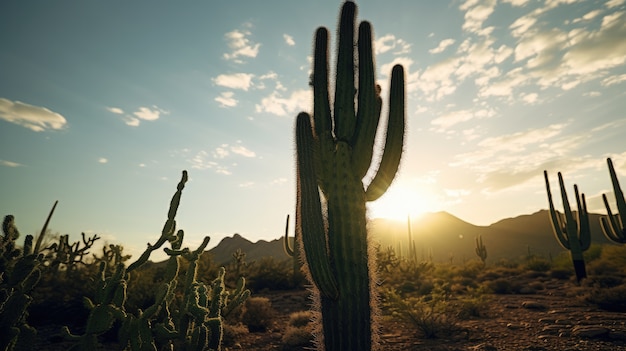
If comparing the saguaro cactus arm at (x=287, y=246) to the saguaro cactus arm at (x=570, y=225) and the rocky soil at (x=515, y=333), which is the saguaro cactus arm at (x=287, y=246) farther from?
the saguaro cactus arm at (x=570, y=225)

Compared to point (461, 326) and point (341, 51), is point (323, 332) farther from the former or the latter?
point (461, 326)

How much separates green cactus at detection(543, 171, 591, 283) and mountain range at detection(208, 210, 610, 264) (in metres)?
55.4

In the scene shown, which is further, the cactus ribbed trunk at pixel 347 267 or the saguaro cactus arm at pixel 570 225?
the saguaro cactus arm at pixel 570 225

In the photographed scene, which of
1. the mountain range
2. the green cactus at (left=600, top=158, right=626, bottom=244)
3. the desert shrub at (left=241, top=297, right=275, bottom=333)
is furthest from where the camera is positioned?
the mountain range

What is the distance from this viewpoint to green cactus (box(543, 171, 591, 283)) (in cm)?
1458

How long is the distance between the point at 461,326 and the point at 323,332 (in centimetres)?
565

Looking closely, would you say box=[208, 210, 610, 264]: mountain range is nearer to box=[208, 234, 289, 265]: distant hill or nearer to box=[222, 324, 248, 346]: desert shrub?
box=[208, 234, 289, 265]: distant hill

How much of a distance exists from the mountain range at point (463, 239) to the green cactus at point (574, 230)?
55.4 meters

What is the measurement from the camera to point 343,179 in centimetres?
423

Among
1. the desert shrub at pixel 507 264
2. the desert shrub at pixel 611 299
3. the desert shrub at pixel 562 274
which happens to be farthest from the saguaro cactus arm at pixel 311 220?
the desert shrub at pixel 507 264

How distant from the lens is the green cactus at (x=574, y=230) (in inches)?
574

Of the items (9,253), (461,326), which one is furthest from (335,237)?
(461,326)

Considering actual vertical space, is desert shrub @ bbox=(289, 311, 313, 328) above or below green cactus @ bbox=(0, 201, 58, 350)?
below

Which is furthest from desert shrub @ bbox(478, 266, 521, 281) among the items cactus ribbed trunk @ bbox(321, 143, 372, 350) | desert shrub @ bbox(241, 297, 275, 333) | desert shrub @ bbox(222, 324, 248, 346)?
cactus ribbed trunk @ bbox(321, 143, 372, 350)
